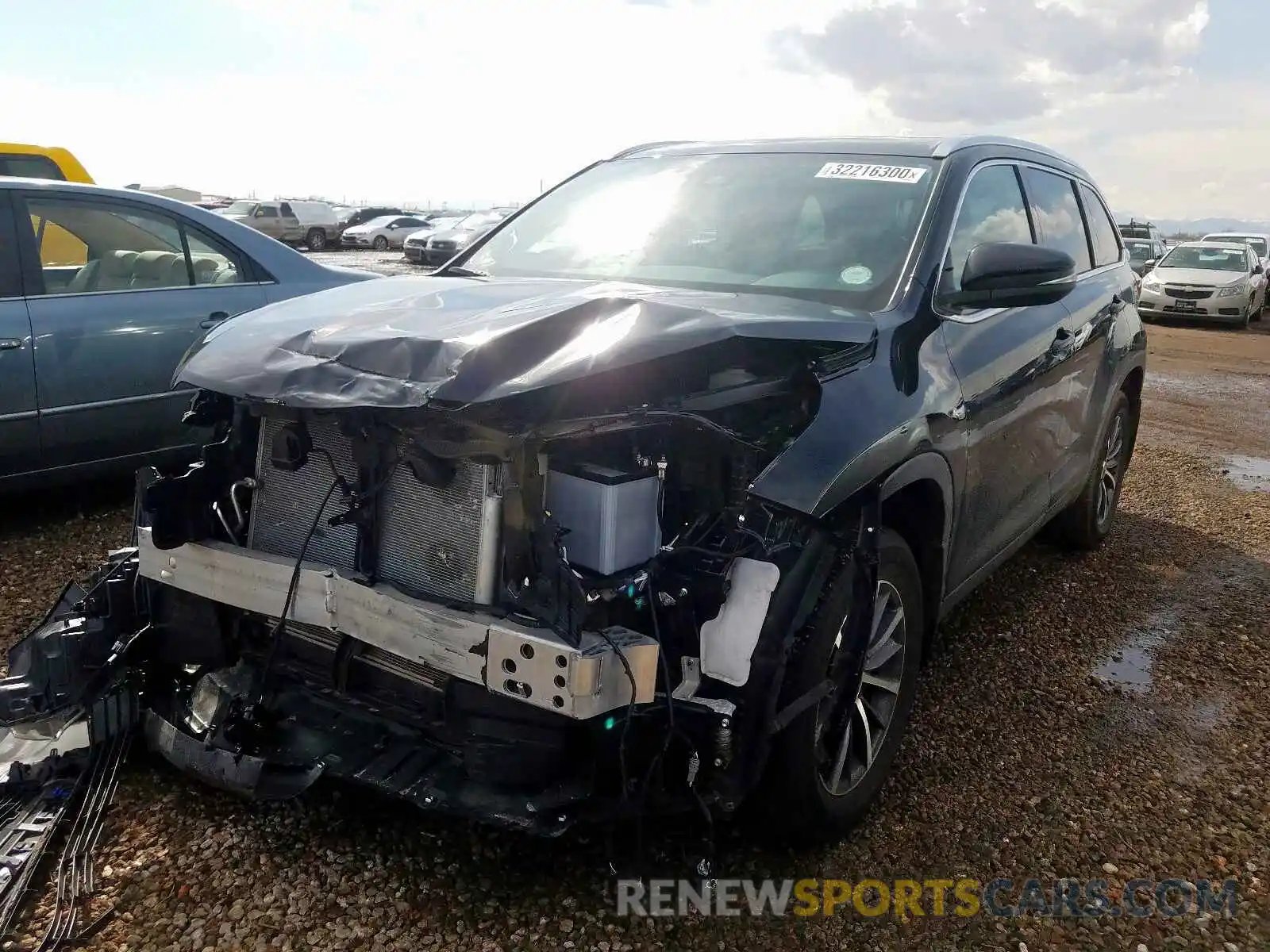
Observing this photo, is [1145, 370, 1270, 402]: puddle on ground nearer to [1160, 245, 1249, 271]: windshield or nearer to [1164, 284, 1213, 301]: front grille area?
[1164, 284, 1213, 301]: front grille area

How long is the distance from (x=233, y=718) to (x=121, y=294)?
3053mm

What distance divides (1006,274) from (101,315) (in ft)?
13.0

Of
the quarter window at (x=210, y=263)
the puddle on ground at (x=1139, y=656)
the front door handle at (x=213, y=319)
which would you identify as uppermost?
the quarter window at (x=210, y=263)

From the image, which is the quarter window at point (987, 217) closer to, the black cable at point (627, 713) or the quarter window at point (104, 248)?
the black cable at point (627, 713)

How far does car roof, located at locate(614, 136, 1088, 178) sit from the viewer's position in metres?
3.50

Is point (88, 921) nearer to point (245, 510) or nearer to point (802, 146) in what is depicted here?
point (245, 510)

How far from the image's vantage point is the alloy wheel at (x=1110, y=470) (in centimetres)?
516

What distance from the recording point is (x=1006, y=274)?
3021 millimetres

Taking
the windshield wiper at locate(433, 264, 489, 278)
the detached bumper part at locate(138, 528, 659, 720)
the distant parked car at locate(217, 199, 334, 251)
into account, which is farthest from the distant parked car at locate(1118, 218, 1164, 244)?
the detached bumper part at locate(138, 528, 659, 720)

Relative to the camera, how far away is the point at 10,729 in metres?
2.81

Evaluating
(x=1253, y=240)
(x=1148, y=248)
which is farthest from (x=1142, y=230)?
(x=1253, y=240)

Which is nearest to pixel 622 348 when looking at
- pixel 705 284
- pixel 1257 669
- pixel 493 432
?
pixel 493 432

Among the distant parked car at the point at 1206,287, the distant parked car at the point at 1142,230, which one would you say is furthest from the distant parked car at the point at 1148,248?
the distant parked car at the point at 1206,287

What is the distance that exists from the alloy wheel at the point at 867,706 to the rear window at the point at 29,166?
760 centimetres
